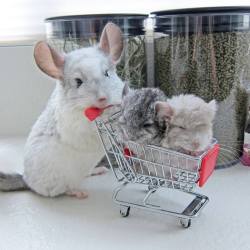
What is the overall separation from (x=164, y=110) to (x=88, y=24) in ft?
0.97

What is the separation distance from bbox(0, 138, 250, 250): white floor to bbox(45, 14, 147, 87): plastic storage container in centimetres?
24

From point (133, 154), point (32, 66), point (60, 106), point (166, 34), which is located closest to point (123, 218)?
point (133, 154)

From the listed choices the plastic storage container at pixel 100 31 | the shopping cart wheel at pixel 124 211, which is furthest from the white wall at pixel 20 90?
the shopping cart wheel at pixel 124 211

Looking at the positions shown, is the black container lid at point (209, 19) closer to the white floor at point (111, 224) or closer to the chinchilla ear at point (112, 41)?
the chinchilla ear at point (112, 41)

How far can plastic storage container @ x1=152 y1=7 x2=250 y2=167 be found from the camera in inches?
27.4

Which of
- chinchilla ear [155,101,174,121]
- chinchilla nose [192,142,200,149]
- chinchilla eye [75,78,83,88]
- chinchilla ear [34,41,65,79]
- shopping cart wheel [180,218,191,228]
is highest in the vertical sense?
chinchilla ear [34,41,65,79]

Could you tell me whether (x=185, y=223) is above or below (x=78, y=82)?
below

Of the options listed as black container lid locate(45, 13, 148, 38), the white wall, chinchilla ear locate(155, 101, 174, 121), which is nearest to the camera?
chinchilla ear locate(155, 101, 174, 121)

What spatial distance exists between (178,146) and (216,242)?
0.48 feet

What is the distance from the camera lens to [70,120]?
66 centimetres

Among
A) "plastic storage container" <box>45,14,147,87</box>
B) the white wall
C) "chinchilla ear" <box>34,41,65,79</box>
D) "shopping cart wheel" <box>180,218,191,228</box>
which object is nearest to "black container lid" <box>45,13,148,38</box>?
"plastic storage container" <box>45,14,147,87</box>

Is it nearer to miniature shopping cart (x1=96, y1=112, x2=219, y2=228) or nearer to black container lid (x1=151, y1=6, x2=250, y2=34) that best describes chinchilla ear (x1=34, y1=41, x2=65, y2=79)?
miniature shopping cart (x1=96, y1=112, x2=219, y2=228)

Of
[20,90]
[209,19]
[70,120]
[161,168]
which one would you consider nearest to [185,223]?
[161,168]

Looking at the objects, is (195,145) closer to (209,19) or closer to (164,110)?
(164,110)
